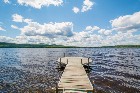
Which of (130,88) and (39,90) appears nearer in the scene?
(39,90)

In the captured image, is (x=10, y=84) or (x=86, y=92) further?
(x=10, y=84)

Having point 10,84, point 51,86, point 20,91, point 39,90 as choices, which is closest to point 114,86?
point 51,86

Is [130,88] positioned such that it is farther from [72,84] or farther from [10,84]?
[10,84]

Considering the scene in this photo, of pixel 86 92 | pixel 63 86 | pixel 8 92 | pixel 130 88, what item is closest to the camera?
pixel 86 92

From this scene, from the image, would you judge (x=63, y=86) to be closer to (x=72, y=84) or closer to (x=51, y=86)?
(x=72, y=84)

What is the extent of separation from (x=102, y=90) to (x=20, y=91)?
9559mm

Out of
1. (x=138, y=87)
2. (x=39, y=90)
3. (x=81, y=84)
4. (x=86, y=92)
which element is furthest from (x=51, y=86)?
(x=138, y=87)

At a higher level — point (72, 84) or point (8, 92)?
point (72, 84)

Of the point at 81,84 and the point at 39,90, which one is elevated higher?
the point at 81,84

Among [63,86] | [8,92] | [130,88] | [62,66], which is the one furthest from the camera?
[62,66]

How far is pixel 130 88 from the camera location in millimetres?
22812

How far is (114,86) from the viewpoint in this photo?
23516 mm

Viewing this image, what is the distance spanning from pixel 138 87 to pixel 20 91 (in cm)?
1467

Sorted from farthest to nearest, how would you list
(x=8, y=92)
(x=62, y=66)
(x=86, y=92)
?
(x=62, y=66)
(x=8, y=92)
(x=86, y=92)
